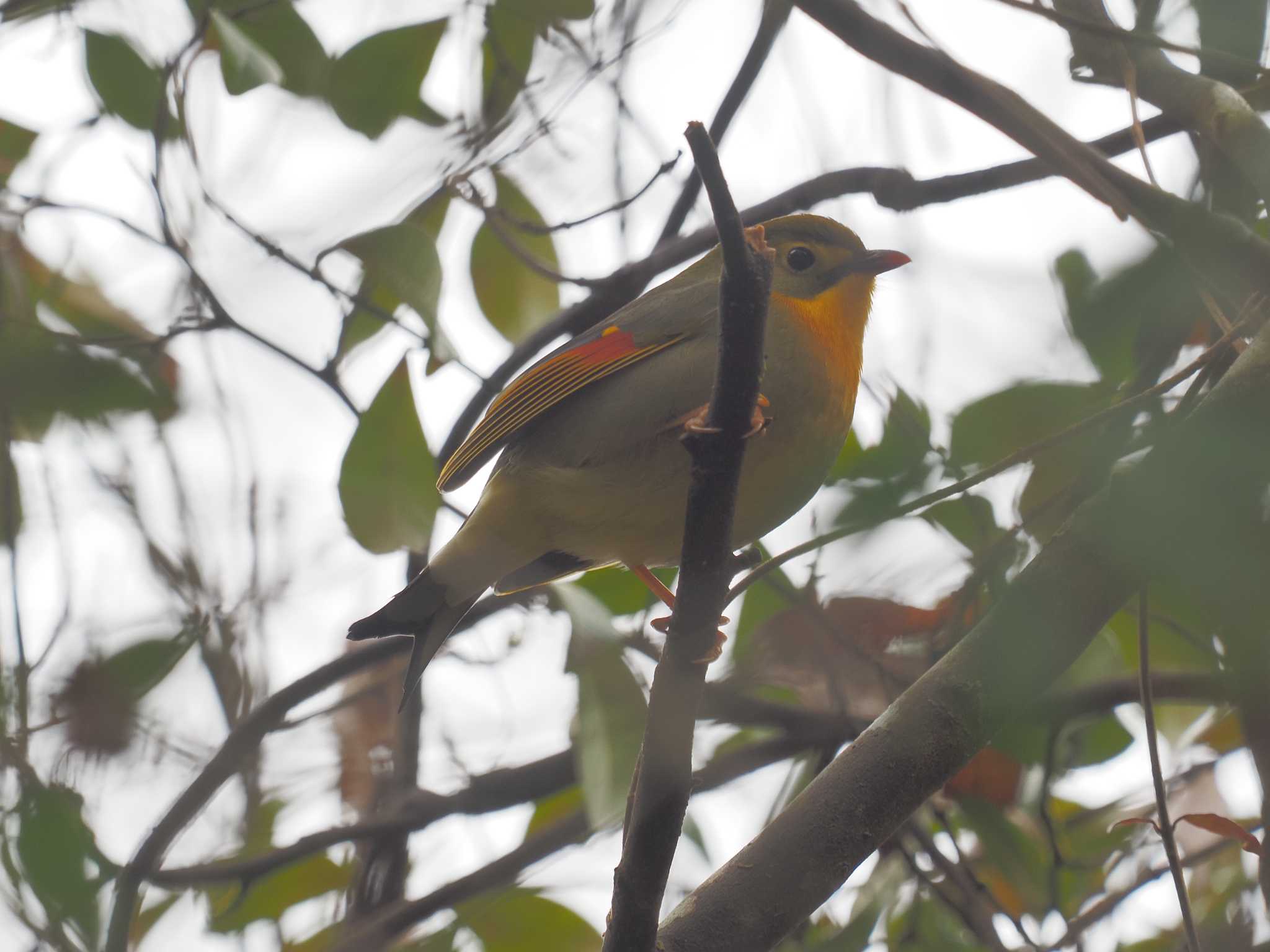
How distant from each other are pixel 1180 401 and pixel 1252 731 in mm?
778

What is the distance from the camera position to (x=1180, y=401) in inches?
90.6

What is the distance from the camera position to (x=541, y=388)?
297 cm

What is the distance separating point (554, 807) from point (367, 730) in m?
0.75

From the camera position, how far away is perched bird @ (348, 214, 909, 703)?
109 inches

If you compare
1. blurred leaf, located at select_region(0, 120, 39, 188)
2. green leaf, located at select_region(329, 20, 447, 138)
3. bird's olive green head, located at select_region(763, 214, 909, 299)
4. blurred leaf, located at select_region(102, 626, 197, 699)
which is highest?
blurred leaf, located at select_region(0, 120, 39, 188)

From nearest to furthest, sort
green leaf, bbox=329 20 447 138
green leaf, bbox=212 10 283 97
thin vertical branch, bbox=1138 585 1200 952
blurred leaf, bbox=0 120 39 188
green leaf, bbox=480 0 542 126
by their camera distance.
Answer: thin vertical branch, bbox=1138 585 1200 952 < green leaf, bbox=212 10 283 97 < green leaf, bbox=329 20 447 138 < green leaf, bbox=480 0 542 126 < blurred leaf, bbox=0 120 39 188

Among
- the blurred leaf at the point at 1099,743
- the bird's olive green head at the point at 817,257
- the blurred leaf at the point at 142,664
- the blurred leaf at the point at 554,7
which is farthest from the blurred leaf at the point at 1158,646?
the blurred leaf at the point at 142,664

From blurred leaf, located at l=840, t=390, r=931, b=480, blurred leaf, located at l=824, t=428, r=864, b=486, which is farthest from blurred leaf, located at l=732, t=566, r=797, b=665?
blurred leaf, located at l=840, t=390, r=931, b=480

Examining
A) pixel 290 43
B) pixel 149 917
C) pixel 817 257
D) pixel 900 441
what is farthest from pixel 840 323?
pixel 149 917

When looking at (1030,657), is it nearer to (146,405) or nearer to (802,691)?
(146,405)

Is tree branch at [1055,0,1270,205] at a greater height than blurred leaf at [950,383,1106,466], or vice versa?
tree branch at [1055,0,1270,205]

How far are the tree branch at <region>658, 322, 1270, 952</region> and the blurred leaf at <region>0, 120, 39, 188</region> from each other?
280cm

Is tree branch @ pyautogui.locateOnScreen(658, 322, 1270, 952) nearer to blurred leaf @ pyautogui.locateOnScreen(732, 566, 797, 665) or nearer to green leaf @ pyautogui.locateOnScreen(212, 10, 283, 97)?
blurred leaf @ pyautogui.locateOnScreen(732, 566, 797, 665)

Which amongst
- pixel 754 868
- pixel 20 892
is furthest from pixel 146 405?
pixel 754 868
